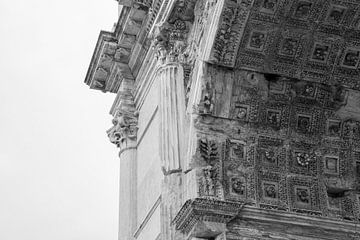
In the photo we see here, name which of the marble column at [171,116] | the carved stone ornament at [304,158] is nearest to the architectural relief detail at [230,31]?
the marble column at [171,116]

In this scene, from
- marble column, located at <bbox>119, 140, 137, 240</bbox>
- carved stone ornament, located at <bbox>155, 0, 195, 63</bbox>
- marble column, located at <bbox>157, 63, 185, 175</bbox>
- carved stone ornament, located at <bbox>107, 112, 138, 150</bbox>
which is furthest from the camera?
carved stone ornament, located at <bbox>107, 112, 138, 150</bbox>

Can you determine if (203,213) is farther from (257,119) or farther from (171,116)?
(257,119)

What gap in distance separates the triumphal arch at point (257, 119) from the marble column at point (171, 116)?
18mm

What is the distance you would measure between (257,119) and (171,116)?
1424mm

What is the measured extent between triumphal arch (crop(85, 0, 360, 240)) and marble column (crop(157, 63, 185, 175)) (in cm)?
2

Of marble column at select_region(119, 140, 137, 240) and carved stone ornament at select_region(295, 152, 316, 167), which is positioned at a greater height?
carved stone ornament at select_region(295, 152, 316, 167)

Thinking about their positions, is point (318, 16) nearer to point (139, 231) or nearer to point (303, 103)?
point (303, 103)

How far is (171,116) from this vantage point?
14.9 m

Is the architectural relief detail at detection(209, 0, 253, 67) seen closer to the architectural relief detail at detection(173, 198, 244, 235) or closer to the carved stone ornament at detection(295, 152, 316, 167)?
the carved stone ornament at detection(295, 152, 316, 167)

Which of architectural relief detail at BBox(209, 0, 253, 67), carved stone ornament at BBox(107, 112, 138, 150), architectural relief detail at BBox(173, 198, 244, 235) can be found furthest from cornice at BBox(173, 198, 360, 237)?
carved stone ornament at BBox(107, 112, 138, 150)

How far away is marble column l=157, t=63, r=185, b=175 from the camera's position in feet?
47.5

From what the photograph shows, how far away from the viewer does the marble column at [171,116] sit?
14477 millimetres

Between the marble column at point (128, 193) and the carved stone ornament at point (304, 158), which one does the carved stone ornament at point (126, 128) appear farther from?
the carved stone ornament at point (304, 158)

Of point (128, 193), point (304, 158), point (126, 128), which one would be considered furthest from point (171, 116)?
point (126, 128)
